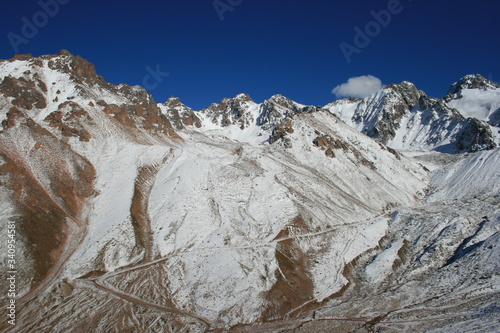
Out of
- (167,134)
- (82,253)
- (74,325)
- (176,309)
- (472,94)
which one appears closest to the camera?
(74,325)

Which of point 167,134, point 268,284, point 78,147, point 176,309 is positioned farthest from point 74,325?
point 167,134

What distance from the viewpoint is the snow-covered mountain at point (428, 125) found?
137250 mm

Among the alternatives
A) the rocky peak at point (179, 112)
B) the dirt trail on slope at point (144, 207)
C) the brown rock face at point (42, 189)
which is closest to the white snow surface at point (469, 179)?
the dirt trail on slope at point (144, 207)

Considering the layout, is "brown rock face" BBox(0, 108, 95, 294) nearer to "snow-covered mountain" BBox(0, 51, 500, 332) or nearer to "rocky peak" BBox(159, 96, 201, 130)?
"snow-covered mountain" BBox(0, 51, 500, 332)

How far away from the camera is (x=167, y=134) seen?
330ft

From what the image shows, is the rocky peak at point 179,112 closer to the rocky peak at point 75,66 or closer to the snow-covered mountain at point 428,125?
the rocky peak at point 75,66

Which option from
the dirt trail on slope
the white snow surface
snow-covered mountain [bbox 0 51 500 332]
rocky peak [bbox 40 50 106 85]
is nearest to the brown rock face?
snow-covered mountain [bbox 0 51 500 332]

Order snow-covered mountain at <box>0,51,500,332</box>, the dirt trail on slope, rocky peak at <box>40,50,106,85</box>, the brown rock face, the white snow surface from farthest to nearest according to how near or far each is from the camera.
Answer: rocky peak at <box>40,50,106,85</box>, the white snow surface, the dirt trail on slope, the brown rock face, snow-covered mountain at <box>0,51,500,332</box>

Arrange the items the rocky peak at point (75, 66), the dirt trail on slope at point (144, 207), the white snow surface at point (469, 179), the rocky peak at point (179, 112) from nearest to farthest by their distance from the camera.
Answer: the dirt trail on slope at point (144, 207) → the white snow surface at point (469, 179) → the rocky peak at point (75, 66) → the rocky peak at point (179, 112)

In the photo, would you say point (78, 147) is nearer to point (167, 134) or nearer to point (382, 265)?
point (167, 134)

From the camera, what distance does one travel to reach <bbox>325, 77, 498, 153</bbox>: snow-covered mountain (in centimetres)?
13725

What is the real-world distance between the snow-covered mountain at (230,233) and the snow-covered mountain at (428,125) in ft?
204

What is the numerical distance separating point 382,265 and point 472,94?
203435 mm

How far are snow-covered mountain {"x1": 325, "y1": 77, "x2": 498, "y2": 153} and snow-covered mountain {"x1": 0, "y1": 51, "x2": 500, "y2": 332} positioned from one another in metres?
62.1
